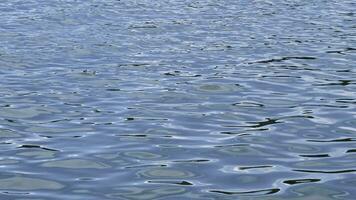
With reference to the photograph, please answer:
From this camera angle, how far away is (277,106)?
14836 millimetres

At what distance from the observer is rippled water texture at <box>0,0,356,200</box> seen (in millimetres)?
10703

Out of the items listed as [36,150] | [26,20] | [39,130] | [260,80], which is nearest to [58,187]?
[36,150]

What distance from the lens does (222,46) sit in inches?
846

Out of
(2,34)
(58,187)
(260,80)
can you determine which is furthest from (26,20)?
(58,187)

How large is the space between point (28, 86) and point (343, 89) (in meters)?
7.11

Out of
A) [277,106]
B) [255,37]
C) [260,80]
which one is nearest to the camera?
[277,106]

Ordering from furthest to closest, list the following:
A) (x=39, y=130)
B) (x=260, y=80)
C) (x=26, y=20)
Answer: (x=26, y=20)
(x=260, y=80)
(x=39, y=130)

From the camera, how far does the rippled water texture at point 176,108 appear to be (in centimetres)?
1070

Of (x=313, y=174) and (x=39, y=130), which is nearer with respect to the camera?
(x=313, y=174)

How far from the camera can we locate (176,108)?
14.7m

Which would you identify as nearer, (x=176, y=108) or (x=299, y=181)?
(x=299, y=181)

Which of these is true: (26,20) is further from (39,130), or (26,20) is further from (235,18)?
(39,130)

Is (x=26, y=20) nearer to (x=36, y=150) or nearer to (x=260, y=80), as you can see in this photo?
(x=260, y=80)

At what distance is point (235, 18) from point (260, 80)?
10.1 metres
